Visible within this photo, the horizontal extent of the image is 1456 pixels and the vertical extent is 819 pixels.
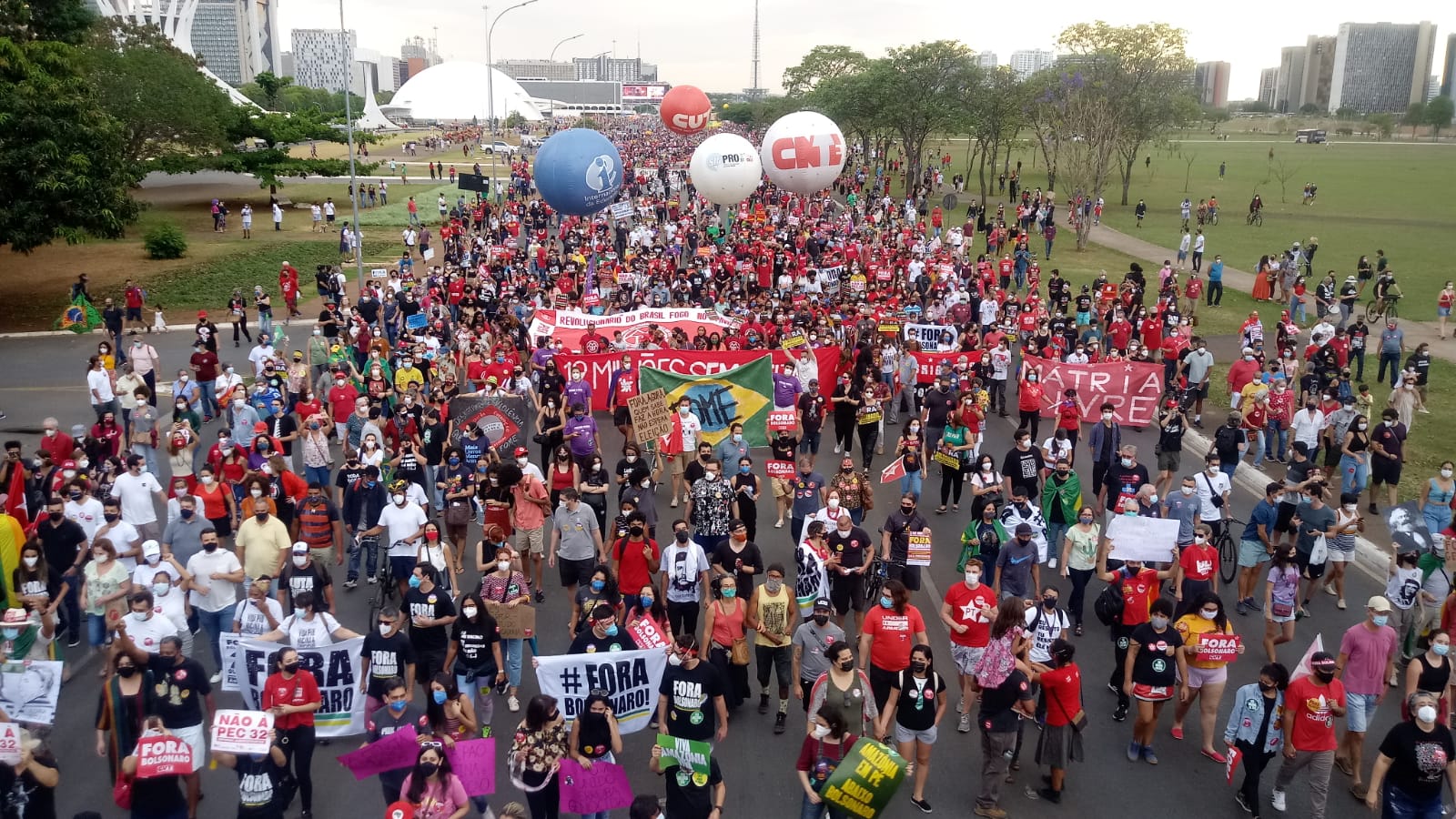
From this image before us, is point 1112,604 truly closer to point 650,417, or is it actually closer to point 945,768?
point 945,768

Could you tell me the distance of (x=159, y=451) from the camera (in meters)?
16.8

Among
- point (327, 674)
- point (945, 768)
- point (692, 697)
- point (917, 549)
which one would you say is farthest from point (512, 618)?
point (917, 549)

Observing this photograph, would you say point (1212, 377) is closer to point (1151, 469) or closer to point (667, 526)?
point (1151, 469)

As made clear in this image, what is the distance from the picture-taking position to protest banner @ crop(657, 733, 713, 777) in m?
6.61

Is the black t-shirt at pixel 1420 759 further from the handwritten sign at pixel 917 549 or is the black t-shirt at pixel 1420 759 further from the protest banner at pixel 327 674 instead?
the protest banner at pixel 327 674

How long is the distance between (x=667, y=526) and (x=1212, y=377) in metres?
13.8

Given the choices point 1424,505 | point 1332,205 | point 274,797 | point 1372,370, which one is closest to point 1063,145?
point 1332,205

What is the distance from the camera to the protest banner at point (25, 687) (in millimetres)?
7691

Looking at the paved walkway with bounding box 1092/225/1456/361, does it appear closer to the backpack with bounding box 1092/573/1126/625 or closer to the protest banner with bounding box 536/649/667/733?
the backpack with bounding box 1092/573/1126/625

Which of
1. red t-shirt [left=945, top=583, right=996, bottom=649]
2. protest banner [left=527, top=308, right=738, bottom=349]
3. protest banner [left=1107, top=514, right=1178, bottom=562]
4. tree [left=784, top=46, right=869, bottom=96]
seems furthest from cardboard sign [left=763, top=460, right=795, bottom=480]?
tree [left=784, top=46, right=869, bottom=96]

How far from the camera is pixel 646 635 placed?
799 centimetres

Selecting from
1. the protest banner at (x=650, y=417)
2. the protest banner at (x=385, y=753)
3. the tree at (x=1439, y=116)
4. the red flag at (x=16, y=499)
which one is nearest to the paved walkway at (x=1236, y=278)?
the protest banner at (x=650, y=417)

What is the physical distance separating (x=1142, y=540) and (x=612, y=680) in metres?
5.68

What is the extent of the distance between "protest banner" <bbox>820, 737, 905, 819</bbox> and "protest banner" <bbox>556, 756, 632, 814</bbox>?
4.77 feet
